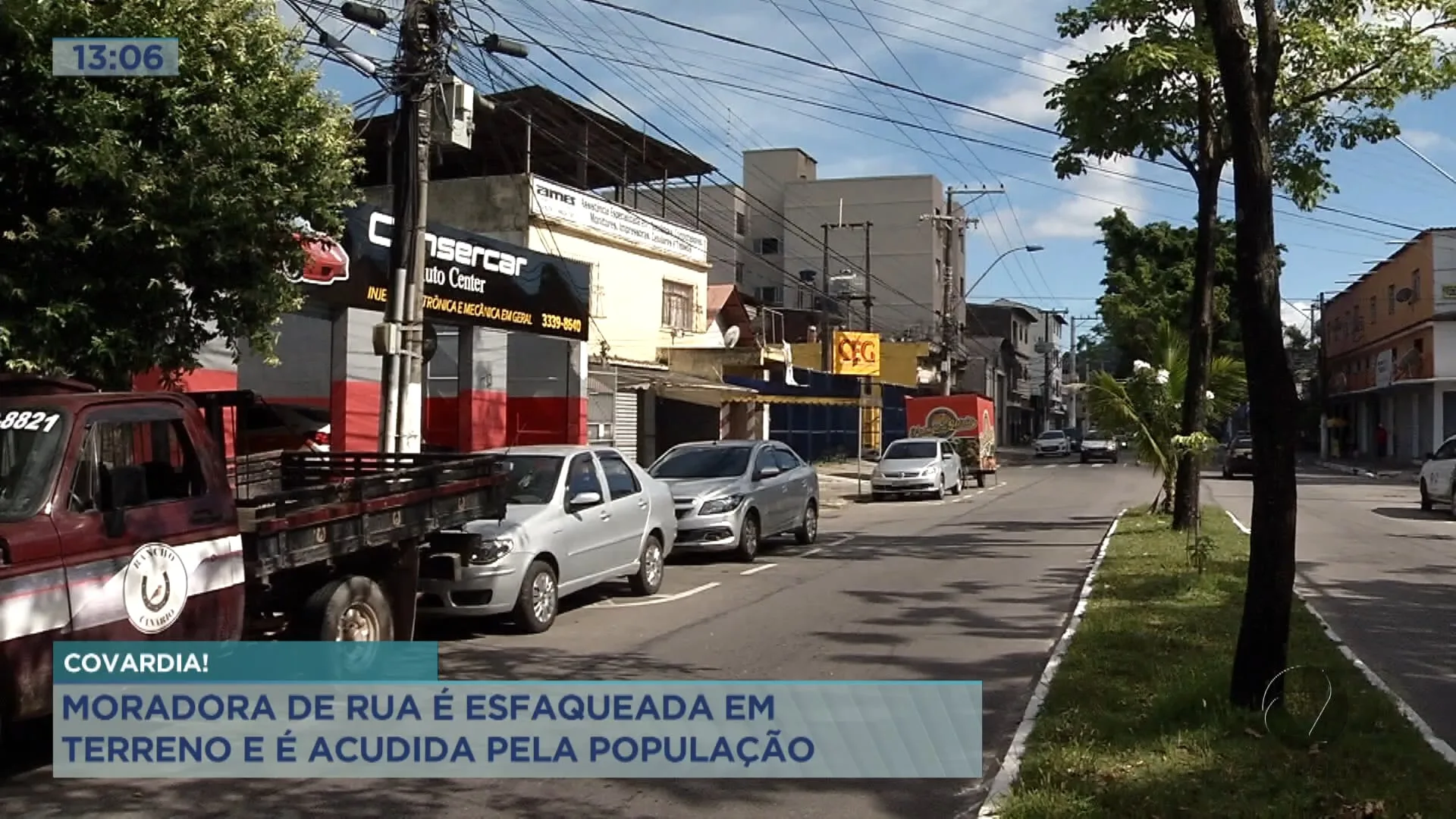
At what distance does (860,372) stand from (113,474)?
125 ft

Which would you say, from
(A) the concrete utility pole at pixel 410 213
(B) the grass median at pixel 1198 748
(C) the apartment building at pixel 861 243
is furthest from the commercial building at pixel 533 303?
(C) the apartment building at pixel 861 243

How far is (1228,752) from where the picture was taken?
6.18m

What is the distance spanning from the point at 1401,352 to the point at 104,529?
168ft

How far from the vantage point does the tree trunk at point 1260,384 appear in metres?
6.65

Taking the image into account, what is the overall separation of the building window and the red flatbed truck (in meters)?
25.6

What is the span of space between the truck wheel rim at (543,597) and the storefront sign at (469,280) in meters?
4.33

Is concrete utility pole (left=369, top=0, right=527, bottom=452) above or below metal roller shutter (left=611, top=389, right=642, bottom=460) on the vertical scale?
above

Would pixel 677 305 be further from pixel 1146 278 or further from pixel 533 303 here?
pixel 1146 278

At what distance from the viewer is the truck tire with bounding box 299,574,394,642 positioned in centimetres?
764

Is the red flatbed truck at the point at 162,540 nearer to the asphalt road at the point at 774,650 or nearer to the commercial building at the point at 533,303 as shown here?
the asphalt road at the point at 774,650

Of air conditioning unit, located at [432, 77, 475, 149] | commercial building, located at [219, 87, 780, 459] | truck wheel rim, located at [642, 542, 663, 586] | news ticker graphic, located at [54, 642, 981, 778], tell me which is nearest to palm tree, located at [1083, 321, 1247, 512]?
commercial building, located at [219, 87, 780, 459]

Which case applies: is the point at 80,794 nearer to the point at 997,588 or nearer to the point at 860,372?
the point at 997,588

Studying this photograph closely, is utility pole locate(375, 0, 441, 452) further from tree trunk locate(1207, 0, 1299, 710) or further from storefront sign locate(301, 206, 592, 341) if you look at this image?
tree trunk locate(1207, 0, 1299, 710)

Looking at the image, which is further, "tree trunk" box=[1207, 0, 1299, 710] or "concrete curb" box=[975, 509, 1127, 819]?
"tree trunk" box=[1207, 0, 1299, 710]
